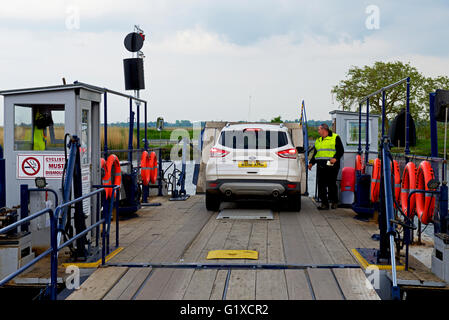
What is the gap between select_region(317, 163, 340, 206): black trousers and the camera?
35.6 ft

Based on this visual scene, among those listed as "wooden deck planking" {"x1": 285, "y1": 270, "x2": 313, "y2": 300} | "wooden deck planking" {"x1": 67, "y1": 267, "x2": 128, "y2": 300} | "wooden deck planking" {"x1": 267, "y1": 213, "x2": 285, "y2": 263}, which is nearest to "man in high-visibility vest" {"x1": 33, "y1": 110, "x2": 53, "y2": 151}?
"wooden deck planking" {"x1": 67, "y1": 267, "x2": 128, "y2": 300}

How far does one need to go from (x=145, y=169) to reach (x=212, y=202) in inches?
72.1

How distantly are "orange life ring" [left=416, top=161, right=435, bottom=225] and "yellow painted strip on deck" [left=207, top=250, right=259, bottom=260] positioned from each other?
212 cm

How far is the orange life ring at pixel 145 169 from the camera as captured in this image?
11609 millimetres

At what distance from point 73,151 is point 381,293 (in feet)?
12.5

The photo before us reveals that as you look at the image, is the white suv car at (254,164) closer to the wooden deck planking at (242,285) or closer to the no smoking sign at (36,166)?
the no smoking sign at (36,166)

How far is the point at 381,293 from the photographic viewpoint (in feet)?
19.4

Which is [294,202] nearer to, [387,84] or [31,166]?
[31,166]

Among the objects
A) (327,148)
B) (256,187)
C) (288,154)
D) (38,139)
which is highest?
(38,139)

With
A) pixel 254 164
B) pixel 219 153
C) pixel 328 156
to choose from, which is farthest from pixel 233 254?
pixel 328 156

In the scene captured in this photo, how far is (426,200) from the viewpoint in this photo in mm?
6547

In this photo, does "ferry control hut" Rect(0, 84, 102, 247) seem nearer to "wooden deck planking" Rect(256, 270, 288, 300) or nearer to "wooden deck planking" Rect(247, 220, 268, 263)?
"wooden deck planking" Rect(247, 220, 268, 263)
